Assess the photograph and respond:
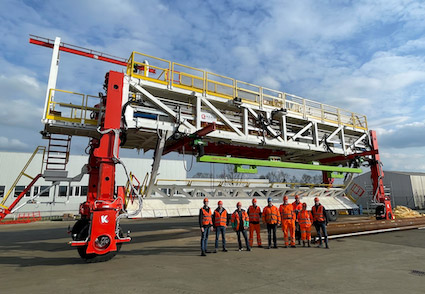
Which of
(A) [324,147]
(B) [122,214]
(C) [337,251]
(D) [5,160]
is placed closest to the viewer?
(B) [122,214]

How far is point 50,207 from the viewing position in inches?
1169

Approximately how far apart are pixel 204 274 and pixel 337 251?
4.76 m

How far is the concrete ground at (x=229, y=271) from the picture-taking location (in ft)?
15.4

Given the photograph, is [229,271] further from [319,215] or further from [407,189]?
[407,189]

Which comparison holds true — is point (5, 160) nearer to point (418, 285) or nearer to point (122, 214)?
point (122, 214)

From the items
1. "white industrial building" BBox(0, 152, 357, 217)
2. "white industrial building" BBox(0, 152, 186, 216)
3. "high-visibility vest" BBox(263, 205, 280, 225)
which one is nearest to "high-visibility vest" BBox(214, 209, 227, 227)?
"high-visibility vest" BBox(263, 205, 280, 225)

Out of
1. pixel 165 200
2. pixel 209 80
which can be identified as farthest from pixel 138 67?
pixel 165 200

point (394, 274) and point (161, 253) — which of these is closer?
point (394, 274)

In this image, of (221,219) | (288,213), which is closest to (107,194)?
(221,219)

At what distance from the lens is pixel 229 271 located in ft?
19.2

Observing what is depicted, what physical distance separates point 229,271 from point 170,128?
529cm

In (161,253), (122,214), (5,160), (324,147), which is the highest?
(5,160)

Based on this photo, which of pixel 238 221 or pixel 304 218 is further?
pixel 304 218

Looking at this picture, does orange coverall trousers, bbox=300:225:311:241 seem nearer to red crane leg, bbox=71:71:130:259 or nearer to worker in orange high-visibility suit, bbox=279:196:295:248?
worker in orange high-visibility suit, bbox=279:196:295:248
